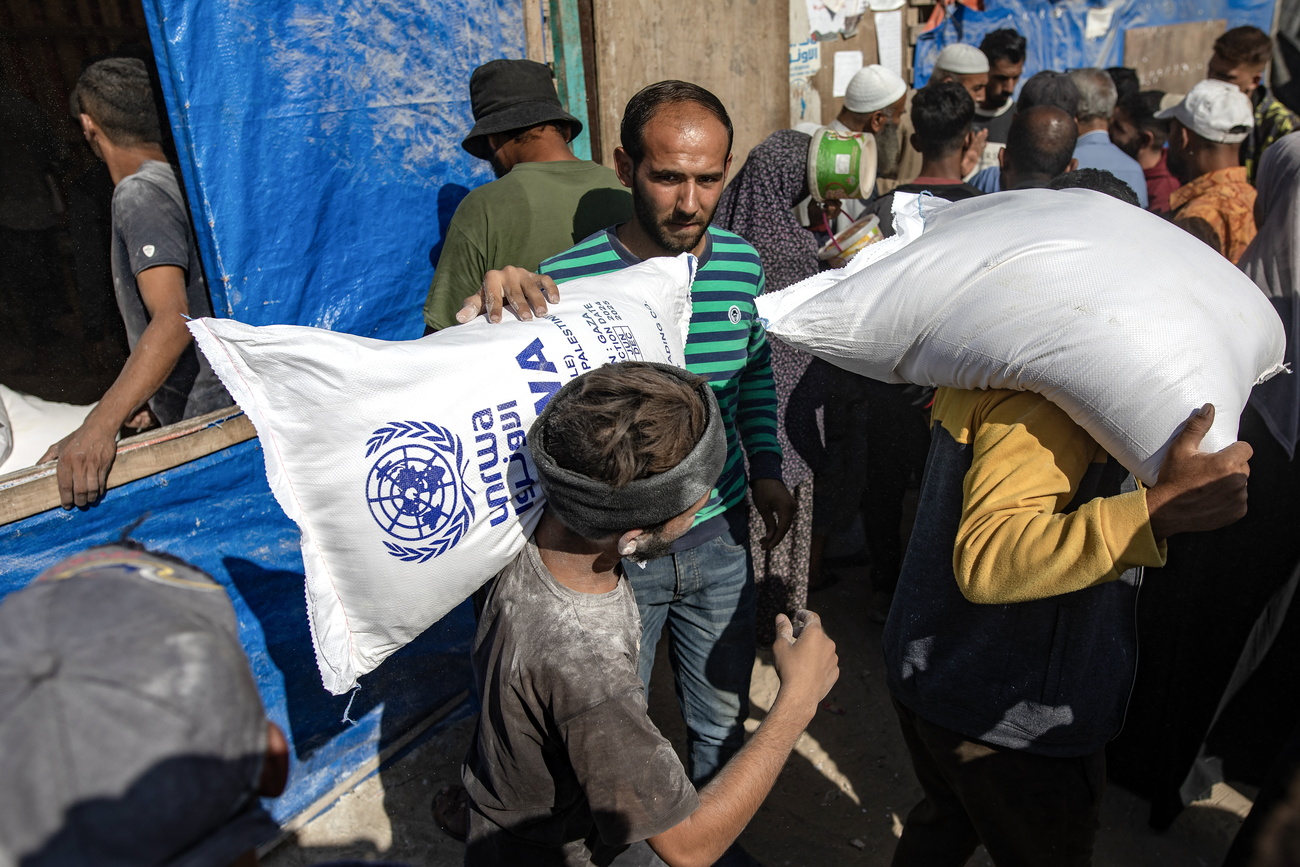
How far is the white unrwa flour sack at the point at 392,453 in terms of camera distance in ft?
4.50

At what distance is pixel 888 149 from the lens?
196 inches

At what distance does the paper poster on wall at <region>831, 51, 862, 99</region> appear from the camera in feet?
18.4

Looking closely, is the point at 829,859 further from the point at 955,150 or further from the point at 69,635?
the point at 955,150

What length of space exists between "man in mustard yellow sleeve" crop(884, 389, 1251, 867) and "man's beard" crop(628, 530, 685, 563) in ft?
1.77

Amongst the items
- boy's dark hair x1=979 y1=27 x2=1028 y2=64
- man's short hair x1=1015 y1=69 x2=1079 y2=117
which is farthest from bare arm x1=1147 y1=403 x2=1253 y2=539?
boy's dark hair x1=979 y1=27 x2=1028 y2=64

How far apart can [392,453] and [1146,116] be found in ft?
19.1

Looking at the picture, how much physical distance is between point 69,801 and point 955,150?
12.3 ft

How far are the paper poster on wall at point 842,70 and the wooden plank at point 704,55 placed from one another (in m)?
1.34

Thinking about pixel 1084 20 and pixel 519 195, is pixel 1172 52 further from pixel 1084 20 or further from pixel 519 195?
pixel 519 195

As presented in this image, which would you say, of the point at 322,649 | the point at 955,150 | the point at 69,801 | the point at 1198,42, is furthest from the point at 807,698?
the point at 1198,42

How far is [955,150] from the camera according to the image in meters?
3.53

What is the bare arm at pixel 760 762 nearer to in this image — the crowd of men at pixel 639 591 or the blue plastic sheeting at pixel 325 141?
the crowd of men at pixel 639 591

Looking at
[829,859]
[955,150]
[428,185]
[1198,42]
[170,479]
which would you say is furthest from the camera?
[1198,42]

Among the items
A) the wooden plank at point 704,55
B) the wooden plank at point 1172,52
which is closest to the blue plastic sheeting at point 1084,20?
the wooden plank at point 1172,52
